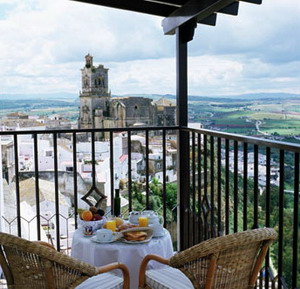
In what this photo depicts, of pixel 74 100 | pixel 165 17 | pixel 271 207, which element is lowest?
pixel 271 207

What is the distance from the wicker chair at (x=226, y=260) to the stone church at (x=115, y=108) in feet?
6.95

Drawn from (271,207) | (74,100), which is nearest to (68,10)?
(74,100)

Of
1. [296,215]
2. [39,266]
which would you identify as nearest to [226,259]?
[296,215]

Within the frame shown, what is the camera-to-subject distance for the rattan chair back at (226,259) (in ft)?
5.98

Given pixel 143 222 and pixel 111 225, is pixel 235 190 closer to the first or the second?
pixel 143 222

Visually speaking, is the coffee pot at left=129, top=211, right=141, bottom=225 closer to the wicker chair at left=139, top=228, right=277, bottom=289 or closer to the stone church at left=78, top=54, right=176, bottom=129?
the wicker chair at left=139, top=228, right=277, bottom=289

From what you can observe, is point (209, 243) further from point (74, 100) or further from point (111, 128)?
point (74, 100)

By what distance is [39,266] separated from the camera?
185 cm

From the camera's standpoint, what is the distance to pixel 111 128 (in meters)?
3.74

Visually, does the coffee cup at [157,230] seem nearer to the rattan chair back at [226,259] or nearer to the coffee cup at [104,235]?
the coffee cup at [104,235]

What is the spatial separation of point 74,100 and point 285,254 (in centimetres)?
259

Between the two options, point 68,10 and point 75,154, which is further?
point 68,10

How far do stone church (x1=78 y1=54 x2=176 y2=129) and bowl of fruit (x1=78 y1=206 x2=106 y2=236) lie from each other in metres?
1.19

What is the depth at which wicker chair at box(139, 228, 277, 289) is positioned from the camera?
71.7 inches
